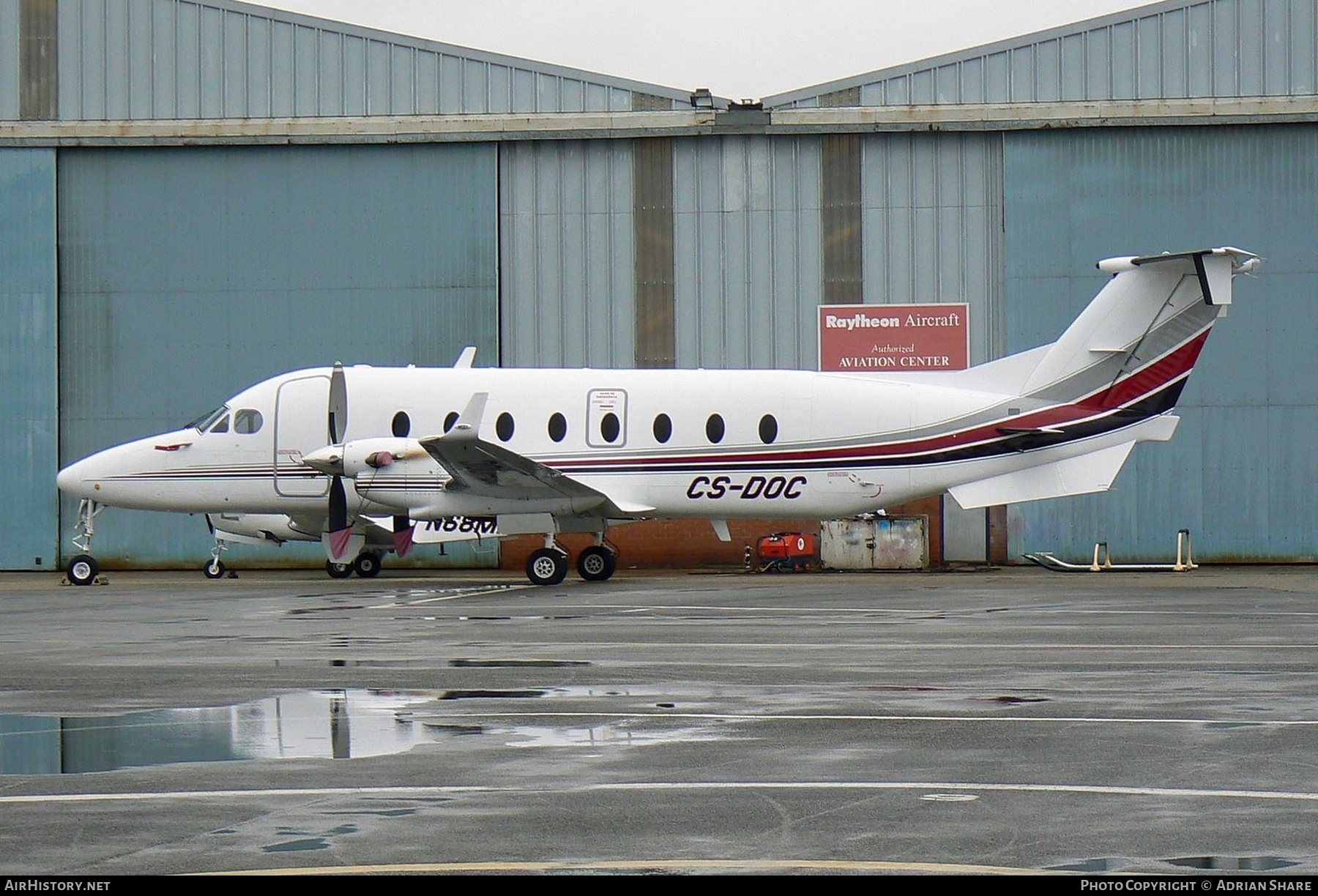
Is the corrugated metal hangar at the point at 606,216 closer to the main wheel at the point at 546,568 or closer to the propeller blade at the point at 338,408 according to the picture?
the propeller blade at the point at 338,408

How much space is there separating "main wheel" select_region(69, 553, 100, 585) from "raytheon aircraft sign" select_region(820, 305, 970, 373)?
17.5 m

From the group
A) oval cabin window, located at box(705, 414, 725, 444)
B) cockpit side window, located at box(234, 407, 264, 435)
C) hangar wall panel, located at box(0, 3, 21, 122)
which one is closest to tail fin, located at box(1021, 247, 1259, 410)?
oval cabin window, located at box(705, 414, 725, 444)

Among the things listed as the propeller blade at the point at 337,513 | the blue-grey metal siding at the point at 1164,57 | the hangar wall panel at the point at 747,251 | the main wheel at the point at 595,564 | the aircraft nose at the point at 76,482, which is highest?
the blue-grey metal siding at the point at 1164,57

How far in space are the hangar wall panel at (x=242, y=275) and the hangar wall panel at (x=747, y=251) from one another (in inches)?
195

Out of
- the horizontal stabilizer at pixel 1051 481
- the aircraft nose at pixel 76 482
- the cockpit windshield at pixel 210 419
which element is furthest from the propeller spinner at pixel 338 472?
the horizontal stabilizer at pixel 1051 481

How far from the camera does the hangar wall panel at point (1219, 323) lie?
36.7 m

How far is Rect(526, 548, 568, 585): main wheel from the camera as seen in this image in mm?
28562

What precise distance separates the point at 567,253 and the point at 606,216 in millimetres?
1356

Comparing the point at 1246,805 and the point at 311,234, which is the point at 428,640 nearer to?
the point at 1246,805

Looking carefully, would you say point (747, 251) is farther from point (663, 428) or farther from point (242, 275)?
point (242, 275)

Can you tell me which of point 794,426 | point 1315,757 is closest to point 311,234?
point 794,426

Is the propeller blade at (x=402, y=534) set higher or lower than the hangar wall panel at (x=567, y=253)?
lower

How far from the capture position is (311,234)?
1540 inches
